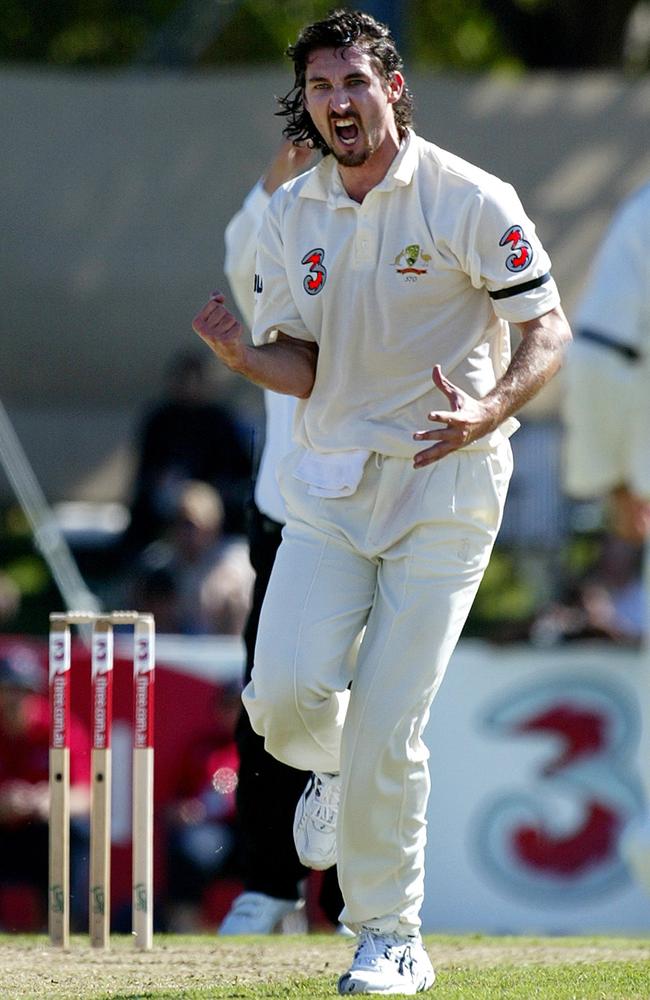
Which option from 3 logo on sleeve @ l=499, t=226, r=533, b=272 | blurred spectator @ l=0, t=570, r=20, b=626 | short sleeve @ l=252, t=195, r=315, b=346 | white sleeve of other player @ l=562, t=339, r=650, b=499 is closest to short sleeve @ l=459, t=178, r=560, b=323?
3 logo on sleeve @ l=499, t=226, r=533, b=272

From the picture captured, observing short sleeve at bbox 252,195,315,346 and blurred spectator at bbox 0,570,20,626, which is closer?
short sleeve at bbox 252,195,315,346

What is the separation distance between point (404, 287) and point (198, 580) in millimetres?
5426

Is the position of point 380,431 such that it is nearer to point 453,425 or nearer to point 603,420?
point 453,425

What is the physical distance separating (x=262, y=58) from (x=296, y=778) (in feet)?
29.4

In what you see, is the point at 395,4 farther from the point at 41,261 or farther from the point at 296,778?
the point at 296,778

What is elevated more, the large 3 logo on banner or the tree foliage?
the tree foliage

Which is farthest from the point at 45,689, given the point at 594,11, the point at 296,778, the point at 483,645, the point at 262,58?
the point at 594,11

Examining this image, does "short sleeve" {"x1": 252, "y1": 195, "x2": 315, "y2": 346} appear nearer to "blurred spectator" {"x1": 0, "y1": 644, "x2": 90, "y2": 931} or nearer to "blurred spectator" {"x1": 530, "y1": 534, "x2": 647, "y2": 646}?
"blurred spectator" {"x1": 0, "y1": 644, "x2": 90, "y2": 931}

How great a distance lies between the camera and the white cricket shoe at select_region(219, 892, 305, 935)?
6.21 m

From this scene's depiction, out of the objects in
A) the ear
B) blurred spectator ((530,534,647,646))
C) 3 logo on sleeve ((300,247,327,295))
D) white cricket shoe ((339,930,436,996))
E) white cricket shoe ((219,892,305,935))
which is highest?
the ear

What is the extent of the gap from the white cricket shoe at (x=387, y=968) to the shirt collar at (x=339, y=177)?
1.91 m

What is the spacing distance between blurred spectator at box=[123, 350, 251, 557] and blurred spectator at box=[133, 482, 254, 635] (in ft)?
2.14

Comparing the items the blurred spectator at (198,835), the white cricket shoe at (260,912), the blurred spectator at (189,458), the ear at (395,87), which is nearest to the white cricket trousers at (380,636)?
the ear at (395,87)

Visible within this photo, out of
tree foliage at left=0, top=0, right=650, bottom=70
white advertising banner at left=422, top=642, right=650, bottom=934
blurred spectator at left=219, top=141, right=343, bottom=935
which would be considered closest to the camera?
blurred spectator at left=219, top=141, right=343, bottom=935
